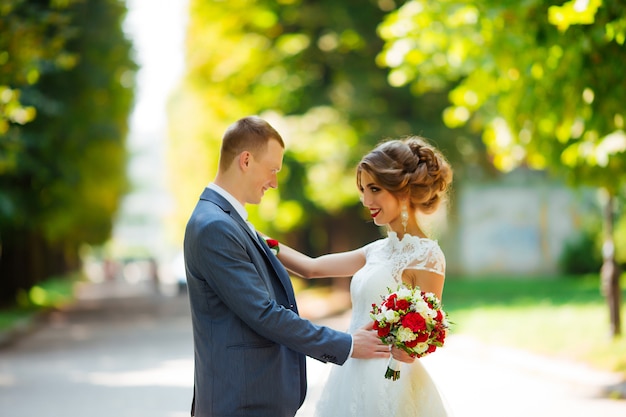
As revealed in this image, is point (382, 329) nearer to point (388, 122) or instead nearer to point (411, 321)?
point (411, 321)

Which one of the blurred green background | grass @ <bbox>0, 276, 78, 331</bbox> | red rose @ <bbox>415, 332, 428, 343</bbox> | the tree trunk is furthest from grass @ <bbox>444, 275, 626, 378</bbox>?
grass @ <bbox>0, 276, 78, 331</bbox>

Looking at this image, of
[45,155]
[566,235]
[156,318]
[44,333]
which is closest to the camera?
[44,333]

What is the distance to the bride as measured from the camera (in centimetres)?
495

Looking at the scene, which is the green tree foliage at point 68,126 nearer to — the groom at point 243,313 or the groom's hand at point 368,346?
the groom at point 243,313

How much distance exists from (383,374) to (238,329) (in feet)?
3.22

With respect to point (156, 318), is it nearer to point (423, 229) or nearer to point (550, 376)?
point (550, 376)

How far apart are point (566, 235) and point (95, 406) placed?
29341mm

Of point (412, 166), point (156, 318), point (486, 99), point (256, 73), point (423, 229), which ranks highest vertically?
point (256, 73)

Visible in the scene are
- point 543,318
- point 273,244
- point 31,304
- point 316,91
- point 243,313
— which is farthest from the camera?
point 31,304

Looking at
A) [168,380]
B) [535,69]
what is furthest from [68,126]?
[535,69]

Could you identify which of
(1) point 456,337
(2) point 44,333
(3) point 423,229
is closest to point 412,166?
(3) point 423,229

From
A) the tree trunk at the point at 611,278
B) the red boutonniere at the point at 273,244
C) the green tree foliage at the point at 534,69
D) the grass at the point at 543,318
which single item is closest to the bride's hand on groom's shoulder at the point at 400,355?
the red boutonniere at the point at 273,244

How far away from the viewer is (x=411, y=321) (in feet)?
14.5

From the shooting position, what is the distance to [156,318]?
30922 millimetres
